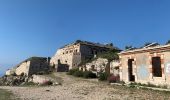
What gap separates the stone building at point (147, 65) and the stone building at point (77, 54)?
93.4 feet

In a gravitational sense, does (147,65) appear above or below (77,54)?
below

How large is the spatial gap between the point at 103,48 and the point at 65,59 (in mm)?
11772

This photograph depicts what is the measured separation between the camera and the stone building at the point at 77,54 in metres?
54.7

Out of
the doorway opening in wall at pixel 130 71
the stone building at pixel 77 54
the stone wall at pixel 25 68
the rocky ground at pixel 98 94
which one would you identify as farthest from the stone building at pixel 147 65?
the stone wall at pixel 25 68

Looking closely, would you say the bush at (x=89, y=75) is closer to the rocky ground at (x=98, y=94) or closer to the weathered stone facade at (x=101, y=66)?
the weathered stone facade at (x=101, y=66)

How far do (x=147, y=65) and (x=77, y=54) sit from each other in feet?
112

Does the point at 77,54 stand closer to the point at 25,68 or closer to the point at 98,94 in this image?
the point at 25,68

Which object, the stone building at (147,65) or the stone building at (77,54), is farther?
the stone building at (77,54)

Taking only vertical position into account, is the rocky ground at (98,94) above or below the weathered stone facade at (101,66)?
below

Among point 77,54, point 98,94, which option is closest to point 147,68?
point 98,94

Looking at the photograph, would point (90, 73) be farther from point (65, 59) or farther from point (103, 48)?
point (103, 48)

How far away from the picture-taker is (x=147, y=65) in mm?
22266

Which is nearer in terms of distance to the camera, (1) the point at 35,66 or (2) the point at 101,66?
(2) the point at 101,66

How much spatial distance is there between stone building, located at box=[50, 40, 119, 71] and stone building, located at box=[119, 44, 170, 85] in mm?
28471
